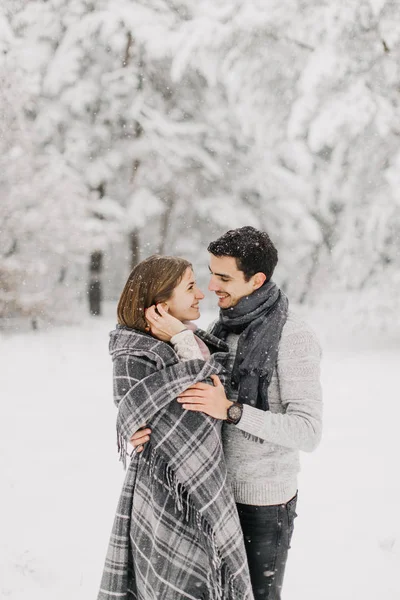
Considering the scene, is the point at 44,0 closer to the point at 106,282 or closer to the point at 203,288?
the point at 203,288

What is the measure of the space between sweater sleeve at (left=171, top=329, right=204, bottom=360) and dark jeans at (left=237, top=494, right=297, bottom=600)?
0.74 meters

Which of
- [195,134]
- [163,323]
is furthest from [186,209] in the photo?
[163,323]

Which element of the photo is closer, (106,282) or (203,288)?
(203,288)

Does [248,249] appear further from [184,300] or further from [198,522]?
Result: [198,522]

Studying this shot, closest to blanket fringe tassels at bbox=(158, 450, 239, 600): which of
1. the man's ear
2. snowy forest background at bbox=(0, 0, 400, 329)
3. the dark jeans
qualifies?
the dark jeans

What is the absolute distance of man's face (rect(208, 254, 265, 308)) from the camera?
2.51 metres

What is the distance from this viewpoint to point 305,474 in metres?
6.03

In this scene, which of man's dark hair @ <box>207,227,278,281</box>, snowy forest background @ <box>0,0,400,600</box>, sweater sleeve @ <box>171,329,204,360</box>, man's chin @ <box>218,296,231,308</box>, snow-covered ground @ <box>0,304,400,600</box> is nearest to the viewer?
sweater sleeve @ <box>171,329,204,360</box>

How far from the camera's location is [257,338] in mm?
2393

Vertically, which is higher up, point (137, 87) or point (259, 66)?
point (137, 87)

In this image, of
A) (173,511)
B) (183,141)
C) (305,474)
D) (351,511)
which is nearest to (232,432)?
(173,511)

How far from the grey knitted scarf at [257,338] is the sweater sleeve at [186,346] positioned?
0.21m

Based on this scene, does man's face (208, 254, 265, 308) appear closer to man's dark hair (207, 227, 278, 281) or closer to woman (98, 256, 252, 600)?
man's dark hair (207, 227, 278, 281)

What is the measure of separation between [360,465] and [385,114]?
5798mm
